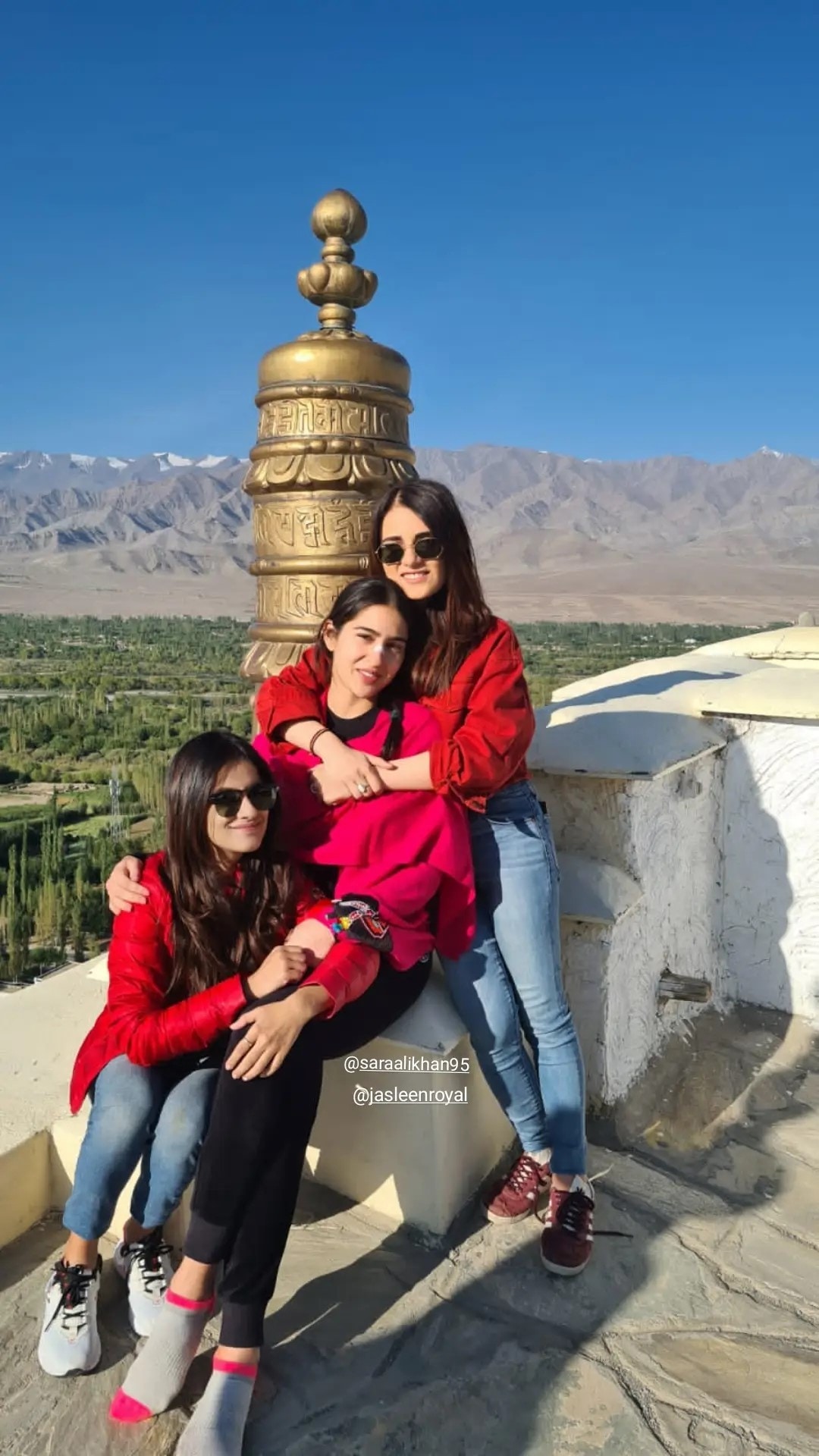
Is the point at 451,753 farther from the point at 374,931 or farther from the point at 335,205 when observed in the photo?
the point at 335,205

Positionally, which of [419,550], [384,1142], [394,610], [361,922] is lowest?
[384,1142]

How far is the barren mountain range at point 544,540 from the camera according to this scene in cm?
8788

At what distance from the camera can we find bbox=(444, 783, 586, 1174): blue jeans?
242 centimetres

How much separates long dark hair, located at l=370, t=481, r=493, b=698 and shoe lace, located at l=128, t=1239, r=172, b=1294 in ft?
4.46

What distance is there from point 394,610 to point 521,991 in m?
0.95

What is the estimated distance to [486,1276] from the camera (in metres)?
2.29

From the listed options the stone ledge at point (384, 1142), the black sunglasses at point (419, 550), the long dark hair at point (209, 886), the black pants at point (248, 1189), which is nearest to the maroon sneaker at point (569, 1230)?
the stone ledge at point (384, 1142)

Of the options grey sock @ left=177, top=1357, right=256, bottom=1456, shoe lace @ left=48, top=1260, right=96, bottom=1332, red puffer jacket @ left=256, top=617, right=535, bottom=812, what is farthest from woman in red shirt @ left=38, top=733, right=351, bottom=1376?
red puffer jacket @ left=256, top=617, right=535, bottom=812

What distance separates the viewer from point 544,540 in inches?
4914

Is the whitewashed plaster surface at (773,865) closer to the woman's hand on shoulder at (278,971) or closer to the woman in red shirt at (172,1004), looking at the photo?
the woman in red shirt at (172,1004)

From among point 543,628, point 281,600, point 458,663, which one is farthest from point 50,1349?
point 543,628

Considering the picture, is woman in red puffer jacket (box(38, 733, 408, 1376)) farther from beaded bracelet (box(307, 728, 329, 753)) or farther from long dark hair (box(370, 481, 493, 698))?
long dark hair (box(370, 481, 493, 698))

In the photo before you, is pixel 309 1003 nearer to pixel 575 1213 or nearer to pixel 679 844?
pixel 575 1213

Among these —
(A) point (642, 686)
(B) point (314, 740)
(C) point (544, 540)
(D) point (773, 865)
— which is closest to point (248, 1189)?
(B) point (314, 740)
